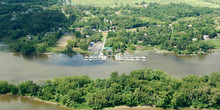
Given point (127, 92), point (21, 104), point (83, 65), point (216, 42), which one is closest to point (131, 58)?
point (83, 65)

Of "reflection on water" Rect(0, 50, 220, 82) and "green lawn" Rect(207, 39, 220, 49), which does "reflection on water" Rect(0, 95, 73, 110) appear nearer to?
"reflection on water" Rect(0, 50, 220, 82)

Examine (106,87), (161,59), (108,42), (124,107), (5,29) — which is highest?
(5,29)

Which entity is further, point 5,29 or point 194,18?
point 194,18

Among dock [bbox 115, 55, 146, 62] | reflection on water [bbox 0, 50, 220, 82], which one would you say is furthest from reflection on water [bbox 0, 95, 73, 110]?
dock [bbox 115, 55, 146, 62]

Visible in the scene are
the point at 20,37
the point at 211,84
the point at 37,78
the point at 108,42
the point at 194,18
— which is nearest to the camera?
the point at 211,84

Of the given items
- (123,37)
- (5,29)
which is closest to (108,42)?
(123,37)

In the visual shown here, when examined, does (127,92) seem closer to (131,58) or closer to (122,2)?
(131,58)

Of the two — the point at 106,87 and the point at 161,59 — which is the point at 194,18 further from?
the point at 106,87
